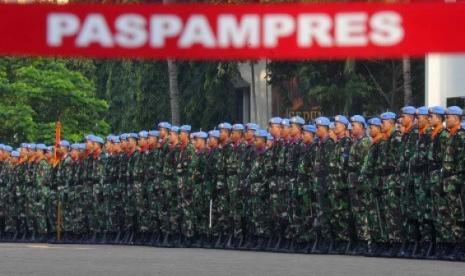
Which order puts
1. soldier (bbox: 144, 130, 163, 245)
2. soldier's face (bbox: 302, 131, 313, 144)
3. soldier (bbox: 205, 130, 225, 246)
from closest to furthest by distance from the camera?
soldier's face (bbox: 302, 131, 313, 144)
soldier (bbox: 205, 130, 225, 246)
soldier (bbox: 144, 130, 163, 245)

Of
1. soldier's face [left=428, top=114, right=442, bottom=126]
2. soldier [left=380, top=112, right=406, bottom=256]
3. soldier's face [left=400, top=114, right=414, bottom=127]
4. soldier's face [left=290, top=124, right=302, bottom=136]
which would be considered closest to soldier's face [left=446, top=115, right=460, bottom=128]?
soldier's face [left=428, top=114, right=442, bottom=126]

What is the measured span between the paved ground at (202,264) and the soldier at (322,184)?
831 millimetres

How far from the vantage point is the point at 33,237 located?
2938cm

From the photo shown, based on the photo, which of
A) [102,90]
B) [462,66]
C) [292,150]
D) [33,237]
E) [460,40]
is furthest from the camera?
[102,90]

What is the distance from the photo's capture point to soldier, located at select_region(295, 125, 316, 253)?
21.7 metres

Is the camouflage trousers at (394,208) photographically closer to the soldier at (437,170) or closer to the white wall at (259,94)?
the soldier at (437,170)

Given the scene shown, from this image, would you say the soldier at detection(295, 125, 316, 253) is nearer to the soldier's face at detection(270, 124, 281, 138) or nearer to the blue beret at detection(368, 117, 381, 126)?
the soldier's face at detection(270, 124, 281, 138)

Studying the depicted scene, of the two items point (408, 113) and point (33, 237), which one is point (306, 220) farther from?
point (33, 237)

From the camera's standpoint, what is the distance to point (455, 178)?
18.7 metres

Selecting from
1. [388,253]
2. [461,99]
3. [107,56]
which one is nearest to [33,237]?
[461,99]

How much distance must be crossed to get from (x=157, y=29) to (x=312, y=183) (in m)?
13.5

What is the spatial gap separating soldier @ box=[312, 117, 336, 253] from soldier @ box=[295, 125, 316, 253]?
6.1 inches

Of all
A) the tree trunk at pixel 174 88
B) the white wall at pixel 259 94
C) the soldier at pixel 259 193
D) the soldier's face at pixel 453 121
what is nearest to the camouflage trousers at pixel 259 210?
the soldier at pixel 259 193

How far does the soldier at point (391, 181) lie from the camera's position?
19.6 m
